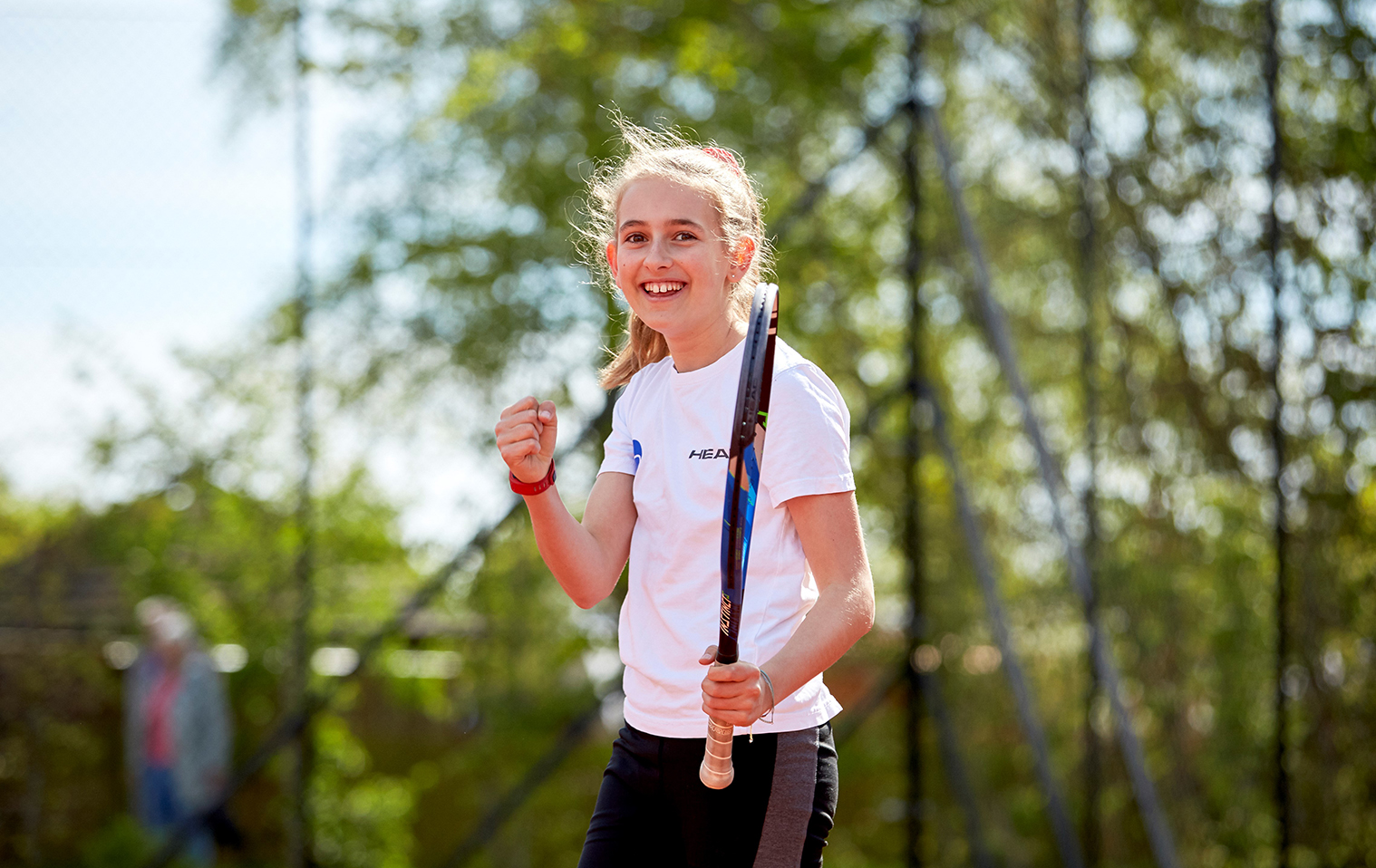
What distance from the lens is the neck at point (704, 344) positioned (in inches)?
62.5

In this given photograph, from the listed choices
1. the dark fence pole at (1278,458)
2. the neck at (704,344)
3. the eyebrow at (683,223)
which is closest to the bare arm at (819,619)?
the neck at (704,344)

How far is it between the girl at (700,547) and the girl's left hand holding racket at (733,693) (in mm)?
A: 110

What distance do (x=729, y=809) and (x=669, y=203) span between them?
2.47 ft

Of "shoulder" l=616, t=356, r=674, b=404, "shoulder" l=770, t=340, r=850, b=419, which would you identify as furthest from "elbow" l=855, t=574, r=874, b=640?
"shoulder" l=616, t=356, r=674, b=404

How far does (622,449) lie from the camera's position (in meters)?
1.69

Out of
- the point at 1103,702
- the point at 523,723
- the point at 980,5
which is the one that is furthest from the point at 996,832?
the point at 980,5

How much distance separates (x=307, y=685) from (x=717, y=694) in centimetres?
366

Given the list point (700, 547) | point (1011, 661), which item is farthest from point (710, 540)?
point (1011, 661)

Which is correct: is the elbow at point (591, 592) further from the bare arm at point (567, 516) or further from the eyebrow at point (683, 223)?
the eyebrow at point (683, 223)

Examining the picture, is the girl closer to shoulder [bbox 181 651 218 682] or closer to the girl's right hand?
the girl's right hand

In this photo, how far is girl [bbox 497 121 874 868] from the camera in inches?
56.6

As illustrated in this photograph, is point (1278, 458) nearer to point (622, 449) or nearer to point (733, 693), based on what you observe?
point (622, 449)

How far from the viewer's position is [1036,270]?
17.2ft

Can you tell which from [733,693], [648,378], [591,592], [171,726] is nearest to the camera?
[733,693]
